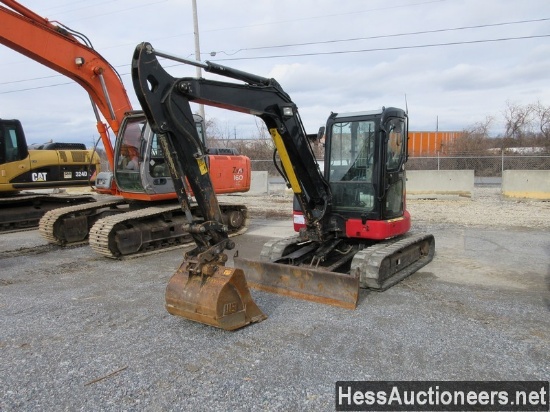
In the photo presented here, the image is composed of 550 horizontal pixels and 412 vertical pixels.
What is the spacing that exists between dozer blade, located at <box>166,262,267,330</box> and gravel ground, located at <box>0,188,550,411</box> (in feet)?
0.62

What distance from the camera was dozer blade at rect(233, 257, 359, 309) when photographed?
5039 millimetres

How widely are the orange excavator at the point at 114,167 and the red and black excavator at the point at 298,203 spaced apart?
247 centimetres

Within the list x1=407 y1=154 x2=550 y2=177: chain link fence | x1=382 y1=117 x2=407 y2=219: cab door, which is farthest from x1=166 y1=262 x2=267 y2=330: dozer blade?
x1=407 y1=154 x2=550 y2=177: chain link fence

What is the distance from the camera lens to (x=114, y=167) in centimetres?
889

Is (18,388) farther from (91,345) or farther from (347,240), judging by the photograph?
(347,240)

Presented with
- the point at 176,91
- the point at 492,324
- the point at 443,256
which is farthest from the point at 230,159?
the point at 492,324

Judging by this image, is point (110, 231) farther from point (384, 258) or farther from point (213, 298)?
point (384, 258)

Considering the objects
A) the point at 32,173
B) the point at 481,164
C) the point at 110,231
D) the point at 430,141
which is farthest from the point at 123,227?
the point at 430,141

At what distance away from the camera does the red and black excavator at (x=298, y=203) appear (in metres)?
4.22

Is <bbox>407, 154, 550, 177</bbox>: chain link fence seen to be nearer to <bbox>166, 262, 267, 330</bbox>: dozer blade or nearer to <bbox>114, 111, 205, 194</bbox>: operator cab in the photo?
<bbox>114, 111, 205, 194</bbox>: operator cab

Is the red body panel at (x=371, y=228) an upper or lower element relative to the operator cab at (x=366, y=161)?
lower

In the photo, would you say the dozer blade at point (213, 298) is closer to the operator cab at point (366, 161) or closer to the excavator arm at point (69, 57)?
the operator cab at point (366, 161)

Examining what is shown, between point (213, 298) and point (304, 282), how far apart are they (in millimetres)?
1522

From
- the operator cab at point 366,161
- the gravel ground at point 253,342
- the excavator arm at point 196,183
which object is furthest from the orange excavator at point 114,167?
the excavator arm at point 196,183
